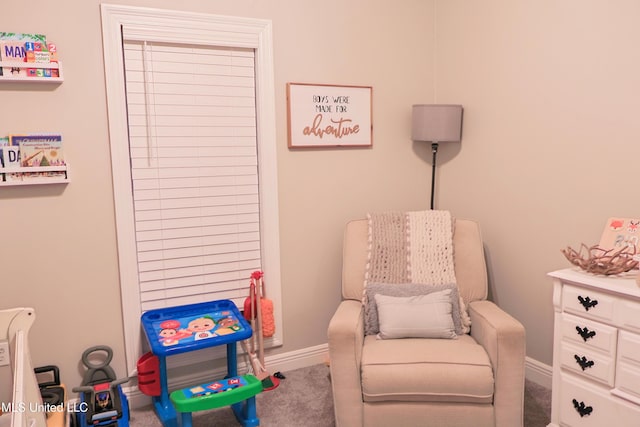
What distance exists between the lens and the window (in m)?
2.53

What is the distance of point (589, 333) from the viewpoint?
6.79 ft

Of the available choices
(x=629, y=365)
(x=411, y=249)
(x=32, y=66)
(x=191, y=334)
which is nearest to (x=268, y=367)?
(x=191, y=334)

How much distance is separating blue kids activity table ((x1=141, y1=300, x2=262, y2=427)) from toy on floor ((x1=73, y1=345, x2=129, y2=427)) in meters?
0.20

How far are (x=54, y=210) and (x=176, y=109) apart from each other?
0.75 meters

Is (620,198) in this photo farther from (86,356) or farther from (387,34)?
(86,356)

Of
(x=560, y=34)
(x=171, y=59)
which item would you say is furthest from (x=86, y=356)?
(x=560, y=34)

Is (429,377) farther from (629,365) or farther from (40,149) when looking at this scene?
(40,149)

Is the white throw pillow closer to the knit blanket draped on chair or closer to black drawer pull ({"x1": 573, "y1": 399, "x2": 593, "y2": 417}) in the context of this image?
the knit blanket draped on chair

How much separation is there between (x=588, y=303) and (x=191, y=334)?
5.57ft

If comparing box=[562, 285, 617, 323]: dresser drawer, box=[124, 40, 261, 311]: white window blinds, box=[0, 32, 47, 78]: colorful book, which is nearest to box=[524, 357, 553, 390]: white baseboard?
box=[562, 285, 617, 323]: dresser drawer

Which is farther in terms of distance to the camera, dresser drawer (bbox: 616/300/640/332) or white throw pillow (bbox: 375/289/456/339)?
white throw pillow (bbox: 375/289/456/339)

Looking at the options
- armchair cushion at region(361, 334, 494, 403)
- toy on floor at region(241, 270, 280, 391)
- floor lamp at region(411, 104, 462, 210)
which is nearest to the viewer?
armchair cushion at region(361, 334, 494, 403)

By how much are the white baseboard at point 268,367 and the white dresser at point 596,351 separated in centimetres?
136

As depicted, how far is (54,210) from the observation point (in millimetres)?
2432
